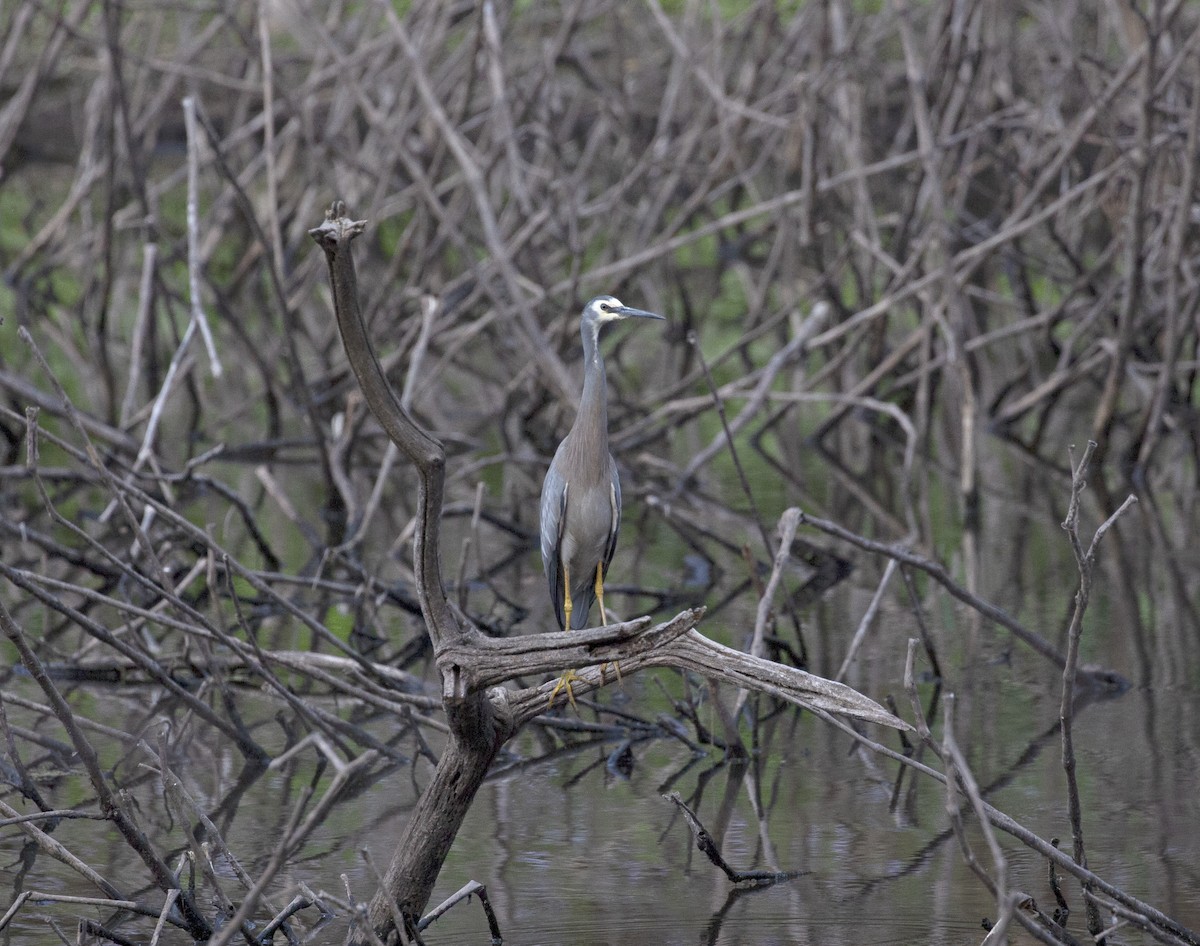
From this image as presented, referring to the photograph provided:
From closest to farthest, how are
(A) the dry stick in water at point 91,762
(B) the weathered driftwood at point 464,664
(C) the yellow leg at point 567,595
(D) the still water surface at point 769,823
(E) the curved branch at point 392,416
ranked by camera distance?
(E) the curved branch at point 392,416 → (B) the weathered driftwood at point 464,664 → (A) the dry stick in water at point 91,762 → (D) the still water surface at point 769,823 → (C) the yellow leg at point 567,595

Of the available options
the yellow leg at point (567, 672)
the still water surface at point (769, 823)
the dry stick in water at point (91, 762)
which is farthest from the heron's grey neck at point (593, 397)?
the dry stick in water at point (91, 762)

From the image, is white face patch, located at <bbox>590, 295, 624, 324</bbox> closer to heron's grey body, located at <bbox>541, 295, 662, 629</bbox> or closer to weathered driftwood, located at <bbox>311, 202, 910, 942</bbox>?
heron's grey body, located at <bbox>541, 295, 662, 629</bbox>

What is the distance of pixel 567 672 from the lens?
3078mm

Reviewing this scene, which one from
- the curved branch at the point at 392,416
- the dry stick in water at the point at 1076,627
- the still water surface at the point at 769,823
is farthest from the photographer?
the still water surface at the point at 769,823

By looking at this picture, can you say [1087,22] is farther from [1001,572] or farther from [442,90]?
[1001,572]

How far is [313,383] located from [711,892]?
4.90 meters

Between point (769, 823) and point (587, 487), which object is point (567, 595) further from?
point (769, 823)

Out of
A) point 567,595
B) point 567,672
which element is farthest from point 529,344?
point 567,672

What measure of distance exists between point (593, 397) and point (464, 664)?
987mm

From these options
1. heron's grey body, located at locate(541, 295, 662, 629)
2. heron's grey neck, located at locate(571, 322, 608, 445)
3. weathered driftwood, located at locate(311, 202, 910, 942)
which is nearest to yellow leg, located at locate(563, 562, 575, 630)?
heron's grey body, located at locate(541, 295, 662, 629)

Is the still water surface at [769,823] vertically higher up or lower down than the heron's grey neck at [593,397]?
lower down

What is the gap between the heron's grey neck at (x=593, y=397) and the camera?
10.9ft

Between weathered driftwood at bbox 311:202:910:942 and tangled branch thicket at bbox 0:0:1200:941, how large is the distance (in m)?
0.49

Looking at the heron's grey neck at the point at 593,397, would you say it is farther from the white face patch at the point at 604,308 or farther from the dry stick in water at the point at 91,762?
the dry stick in water at the point at 91,762
